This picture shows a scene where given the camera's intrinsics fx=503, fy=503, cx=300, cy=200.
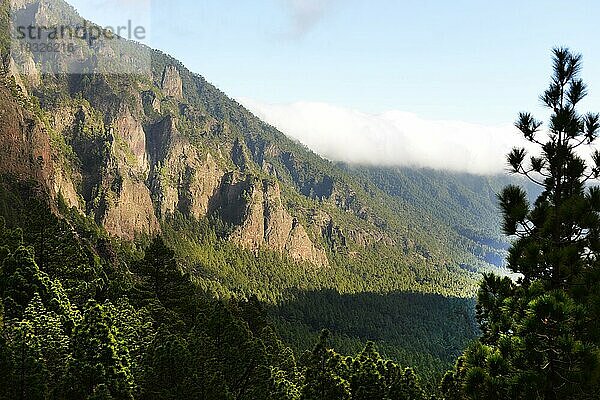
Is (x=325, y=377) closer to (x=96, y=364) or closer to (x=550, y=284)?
(x=96, y=364)

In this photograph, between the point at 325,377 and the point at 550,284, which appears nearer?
the point at 550,284

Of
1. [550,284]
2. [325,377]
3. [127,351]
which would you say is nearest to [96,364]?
[127,351]

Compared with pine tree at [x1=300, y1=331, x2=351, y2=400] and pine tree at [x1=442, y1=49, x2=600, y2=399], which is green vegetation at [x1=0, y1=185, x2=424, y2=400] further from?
pine tree at [x1=442, y1=49, x2=600, y2=399]

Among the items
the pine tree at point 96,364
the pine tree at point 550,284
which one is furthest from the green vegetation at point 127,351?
the pine tree at point 550,284

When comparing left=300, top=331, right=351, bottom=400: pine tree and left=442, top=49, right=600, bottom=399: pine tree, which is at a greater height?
left=442, top=49, right=600, bottom=399: pine tree

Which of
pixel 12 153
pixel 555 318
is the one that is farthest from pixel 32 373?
pixel 12 153

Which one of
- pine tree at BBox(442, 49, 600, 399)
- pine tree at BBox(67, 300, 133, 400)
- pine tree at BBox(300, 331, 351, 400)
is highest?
pine tree at BBox(442, 49, 600, 399)

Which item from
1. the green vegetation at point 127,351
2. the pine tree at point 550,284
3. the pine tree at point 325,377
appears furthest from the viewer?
the pine tree at point 325,377

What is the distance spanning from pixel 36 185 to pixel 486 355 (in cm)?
10683

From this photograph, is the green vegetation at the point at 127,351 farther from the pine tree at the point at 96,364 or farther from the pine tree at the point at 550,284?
the pine tree at the point at 550,284

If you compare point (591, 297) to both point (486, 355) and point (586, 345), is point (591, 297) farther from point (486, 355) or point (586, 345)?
point (486, 355)

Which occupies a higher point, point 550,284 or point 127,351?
point 550,284

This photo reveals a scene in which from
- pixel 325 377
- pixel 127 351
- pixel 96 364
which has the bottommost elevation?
pixel 325 377

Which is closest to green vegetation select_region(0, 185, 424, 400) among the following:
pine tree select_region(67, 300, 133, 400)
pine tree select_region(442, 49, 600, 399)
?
pine tree select_region(67, 300, 133, 400)
